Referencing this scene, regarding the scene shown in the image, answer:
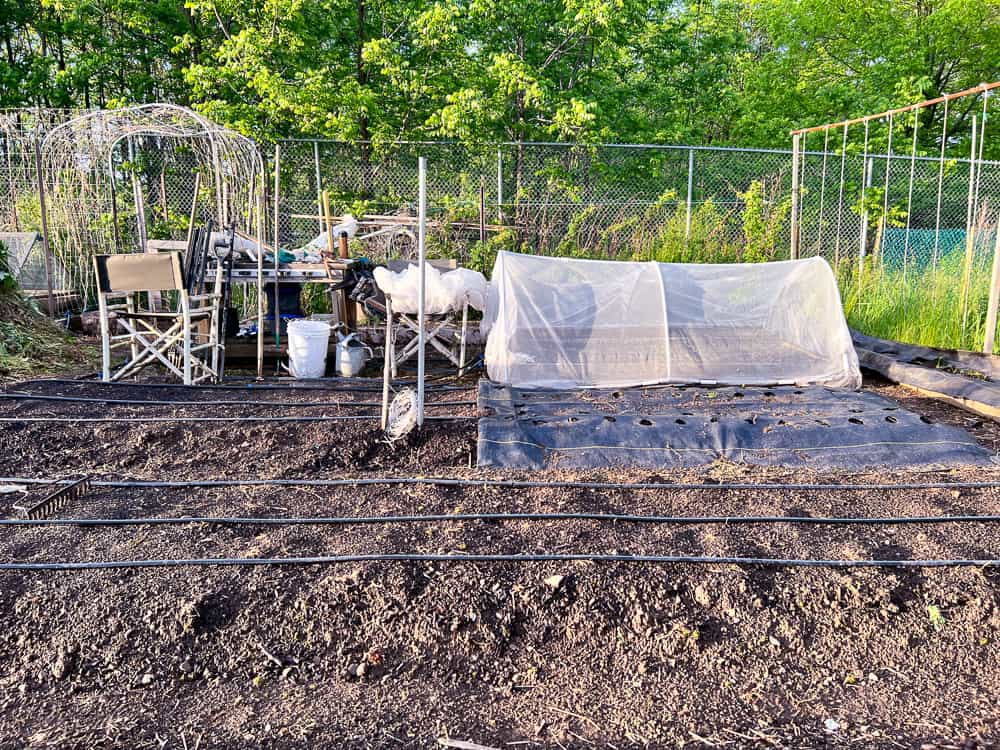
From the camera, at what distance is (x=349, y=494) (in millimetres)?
4102

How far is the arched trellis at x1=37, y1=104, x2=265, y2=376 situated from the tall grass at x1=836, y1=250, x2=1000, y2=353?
6.80 m

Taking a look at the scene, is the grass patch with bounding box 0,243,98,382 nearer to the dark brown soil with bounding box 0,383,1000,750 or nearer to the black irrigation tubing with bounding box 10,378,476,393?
the black irrigation tubing with bounding box 10,378,476,393

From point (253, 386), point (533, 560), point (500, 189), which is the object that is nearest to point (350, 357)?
point (253, 386)

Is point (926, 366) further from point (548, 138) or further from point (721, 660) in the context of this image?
point (548, 138)

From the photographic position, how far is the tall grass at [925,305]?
7.88 m

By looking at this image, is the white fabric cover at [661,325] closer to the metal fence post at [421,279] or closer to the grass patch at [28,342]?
the metal fence post at [421,279]

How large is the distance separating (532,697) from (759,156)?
37.3 feet

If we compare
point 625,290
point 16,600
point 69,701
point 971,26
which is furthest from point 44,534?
point 971,26

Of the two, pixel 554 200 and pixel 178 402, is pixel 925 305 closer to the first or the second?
pixel 554 200

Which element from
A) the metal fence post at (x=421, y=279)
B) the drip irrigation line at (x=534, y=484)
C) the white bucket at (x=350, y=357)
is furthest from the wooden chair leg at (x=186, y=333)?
the metal fence post at (x=421, y=279)

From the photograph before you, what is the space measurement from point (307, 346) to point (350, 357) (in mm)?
428

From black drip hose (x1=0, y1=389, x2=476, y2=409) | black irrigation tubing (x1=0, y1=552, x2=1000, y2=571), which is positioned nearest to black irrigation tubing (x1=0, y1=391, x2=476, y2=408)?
black drip hose (x1=0, y1=389, x2=476, y2=409)

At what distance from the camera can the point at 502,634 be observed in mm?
2836

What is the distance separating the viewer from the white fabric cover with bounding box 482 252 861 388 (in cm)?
633
